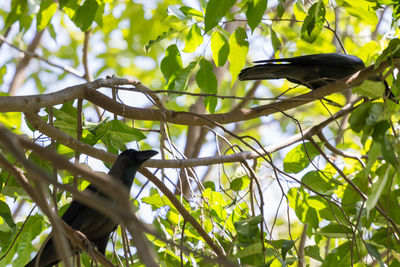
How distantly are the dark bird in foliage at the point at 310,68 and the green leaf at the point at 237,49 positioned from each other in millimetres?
773

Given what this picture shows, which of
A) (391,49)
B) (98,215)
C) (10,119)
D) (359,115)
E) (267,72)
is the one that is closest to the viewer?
(359,115)

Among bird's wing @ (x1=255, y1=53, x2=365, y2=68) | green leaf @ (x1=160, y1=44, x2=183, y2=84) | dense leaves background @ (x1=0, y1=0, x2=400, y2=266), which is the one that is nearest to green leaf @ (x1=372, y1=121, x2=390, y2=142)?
dense leaves background @ (x1=0, y1=0, x2=400, y2=266)

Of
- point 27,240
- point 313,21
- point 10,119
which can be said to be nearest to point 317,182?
point 313,21

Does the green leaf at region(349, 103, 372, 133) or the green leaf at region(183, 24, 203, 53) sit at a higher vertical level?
the green leaf at region(183, 24, 203, 53)

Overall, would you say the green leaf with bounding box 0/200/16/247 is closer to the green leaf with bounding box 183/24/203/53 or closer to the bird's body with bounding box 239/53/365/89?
the green leaf with bounding box 183/24/203/53

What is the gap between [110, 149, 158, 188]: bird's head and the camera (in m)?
3.19

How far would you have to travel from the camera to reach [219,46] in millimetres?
3410

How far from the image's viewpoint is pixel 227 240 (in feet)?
10.2

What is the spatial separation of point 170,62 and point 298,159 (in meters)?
1.04

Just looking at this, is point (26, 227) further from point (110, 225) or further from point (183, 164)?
point (183, 164)

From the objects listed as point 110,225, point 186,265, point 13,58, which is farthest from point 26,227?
point 13,58

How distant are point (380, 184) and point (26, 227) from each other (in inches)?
85.4

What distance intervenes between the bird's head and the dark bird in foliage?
4.67ft

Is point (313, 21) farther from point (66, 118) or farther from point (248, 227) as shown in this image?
point (66, 118)
